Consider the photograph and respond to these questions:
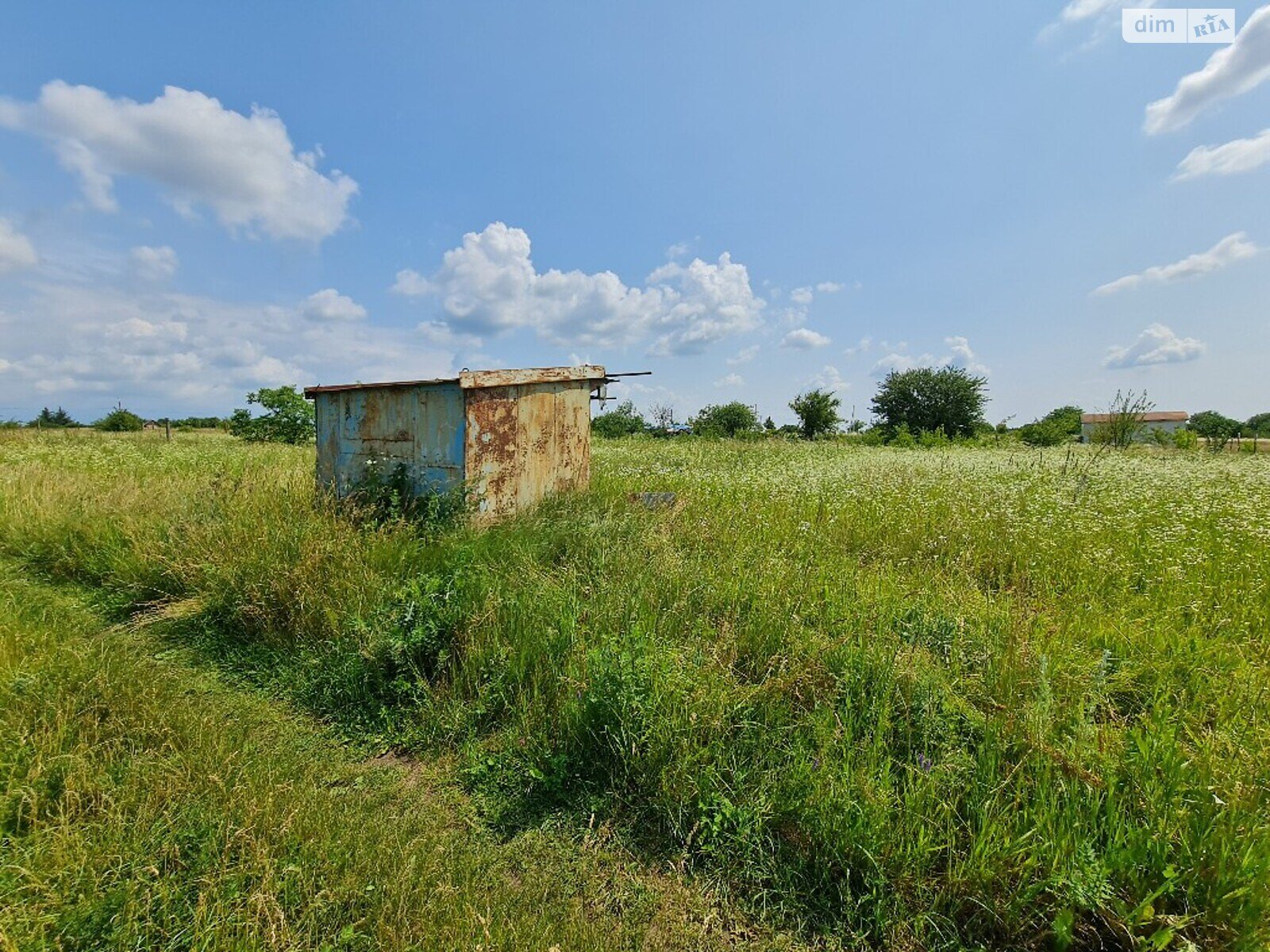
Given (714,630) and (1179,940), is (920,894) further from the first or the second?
(714,630)

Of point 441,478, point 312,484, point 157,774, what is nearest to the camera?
point 157,774

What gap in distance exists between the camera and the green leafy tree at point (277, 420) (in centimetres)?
2453

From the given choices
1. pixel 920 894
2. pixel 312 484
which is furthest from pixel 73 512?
pixel 920 894

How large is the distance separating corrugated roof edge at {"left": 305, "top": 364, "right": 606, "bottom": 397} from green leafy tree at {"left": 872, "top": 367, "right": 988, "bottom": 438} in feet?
119

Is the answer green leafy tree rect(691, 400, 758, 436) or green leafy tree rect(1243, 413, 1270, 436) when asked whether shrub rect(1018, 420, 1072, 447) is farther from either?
green leafy tree rect(1243, 413, 1270, 436)

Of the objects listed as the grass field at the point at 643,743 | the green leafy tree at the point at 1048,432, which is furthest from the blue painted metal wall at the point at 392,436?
the green leafy tree at the point at 1048,432

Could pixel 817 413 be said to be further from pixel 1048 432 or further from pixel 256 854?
pixel 256 854

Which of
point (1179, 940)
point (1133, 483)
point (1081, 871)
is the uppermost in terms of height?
point (1133, 483)

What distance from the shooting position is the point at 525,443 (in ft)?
21.8


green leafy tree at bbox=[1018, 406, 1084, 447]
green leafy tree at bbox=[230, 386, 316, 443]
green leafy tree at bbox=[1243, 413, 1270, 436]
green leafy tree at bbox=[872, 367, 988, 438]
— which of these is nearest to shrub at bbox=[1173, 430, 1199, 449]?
green leafy tree at bbox=[1018, 406, 1084, 447]

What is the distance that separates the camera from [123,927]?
5.67 feet

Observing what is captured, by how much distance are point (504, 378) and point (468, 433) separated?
0.87m

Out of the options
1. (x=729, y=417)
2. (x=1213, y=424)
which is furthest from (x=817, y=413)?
(x=1213, y=424)

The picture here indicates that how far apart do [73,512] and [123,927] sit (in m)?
7.21
